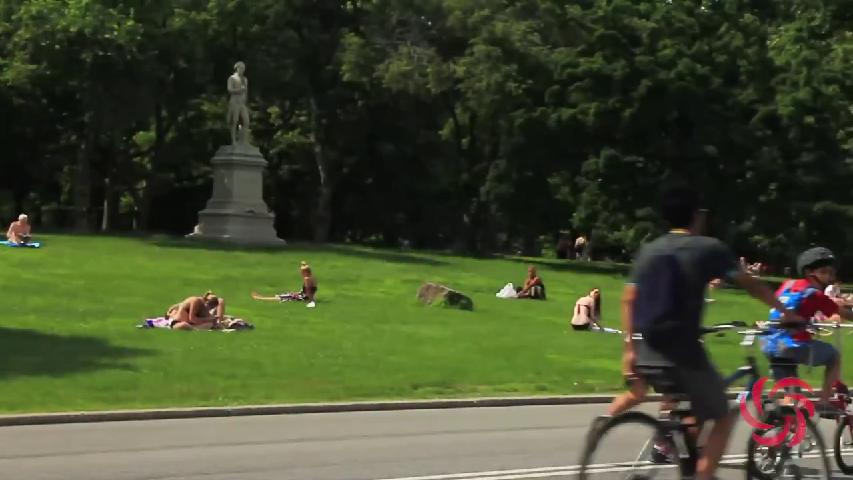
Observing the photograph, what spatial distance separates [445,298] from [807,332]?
20190 mm

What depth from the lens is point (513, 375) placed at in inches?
768

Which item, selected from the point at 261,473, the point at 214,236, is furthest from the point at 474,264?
the point at 261,473

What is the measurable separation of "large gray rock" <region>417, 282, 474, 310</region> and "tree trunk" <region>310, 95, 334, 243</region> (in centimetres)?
2877

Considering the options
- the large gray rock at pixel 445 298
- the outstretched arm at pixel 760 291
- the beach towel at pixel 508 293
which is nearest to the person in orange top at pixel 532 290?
the beach towel at pixel 508 293

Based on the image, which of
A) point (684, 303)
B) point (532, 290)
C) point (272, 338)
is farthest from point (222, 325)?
point (684, 303)

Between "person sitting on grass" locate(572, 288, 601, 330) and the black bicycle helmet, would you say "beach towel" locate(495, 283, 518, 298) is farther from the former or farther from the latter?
the black bicycle helmet

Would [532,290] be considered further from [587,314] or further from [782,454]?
[782,454]

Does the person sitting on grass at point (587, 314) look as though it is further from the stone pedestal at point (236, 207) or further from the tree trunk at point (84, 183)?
the tree trunk at point (84, 183)

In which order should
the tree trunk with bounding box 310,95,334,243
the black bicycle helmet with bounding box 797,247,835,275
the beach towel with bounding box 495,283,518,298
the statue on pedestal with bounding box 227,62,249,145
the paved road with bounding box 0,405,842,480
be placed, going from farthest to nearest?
the tree trunk with bounding box 310,95,334,243, the statue on pedestal with bounding box 227,62,249,145, the beach towel with bounding box 495,283,518,298, the paved road with bounding box 0,405,842,480, the black bicycle helmet with bounding box 797,247,835,275

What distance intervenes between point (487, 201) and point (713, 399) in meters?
50.4

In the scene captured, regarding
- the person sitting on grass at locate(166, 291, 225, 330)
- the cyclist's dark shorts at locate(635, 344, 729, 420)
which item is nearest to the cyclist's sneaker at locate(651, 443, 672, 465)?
the cyclist's dark shorts at locate(635, 344, 729, 420)

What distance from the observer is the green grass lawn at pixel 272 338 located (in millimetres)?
16922

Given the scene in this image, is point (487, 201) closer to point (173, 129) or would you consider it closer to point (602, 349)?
point (173, 129)

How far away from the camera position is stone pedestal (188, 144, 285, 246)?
152 ft
